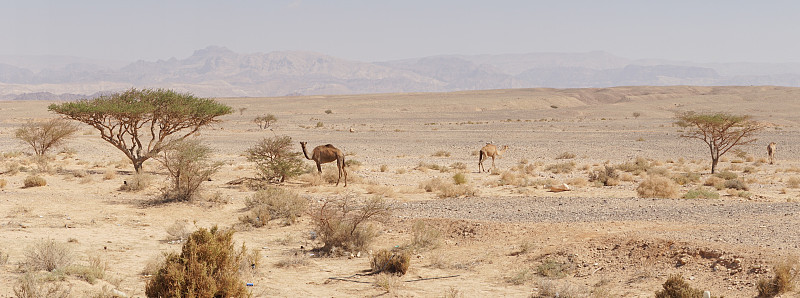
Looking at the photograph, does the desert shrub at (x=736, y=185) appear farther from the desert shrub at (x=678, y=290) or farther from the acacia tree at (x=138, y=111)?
the acacia tree at (x=138, y=111)

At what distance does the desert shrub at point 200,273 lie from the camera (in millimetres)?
8297

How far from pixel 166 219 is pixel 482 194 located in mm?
9555

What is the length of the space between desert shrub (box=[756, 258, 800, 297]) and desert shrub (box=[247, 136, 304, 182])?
15.3 m

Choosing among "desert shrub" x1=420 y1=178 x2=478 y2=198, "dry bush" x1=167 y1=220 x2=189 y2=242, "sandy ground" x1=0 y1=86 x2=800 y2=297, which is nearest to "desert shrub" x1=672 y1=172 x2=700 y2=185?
"sandy ground" x1=0 y1=86 x2=800 y2=297

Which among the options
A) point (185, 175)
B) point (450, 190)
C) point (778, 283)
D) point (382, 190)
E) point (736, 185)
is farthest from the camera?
point (736, 185)

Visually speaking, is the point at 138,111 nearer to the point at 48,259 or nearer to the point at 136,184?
the point at 136,184

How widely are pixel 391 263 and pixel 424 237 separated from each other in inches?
75.5

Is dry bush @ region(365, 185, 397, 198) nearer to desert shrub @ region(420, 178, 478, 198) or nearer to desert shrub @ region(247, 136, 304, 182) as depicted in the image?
desert shrub @ region(420, 178, 478, 198)

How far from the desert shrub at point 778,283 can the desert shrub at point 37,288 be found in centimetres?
928

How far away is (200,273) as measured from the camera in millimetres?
8477

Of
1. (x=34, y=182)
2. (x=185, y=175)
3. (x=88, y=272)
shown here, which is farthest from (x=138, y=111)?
(x=88, y=272)

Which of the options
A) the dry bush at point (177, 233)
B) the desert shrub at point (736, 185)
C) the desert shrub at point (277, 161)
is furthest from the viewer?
the desert shrub at point (277, 161)

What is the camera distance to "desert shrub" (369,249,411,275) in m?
10.9

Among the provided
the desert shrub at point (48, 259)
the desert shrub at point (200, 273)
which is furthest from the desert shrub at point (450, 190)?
the desert shrub at point (48, 259)
